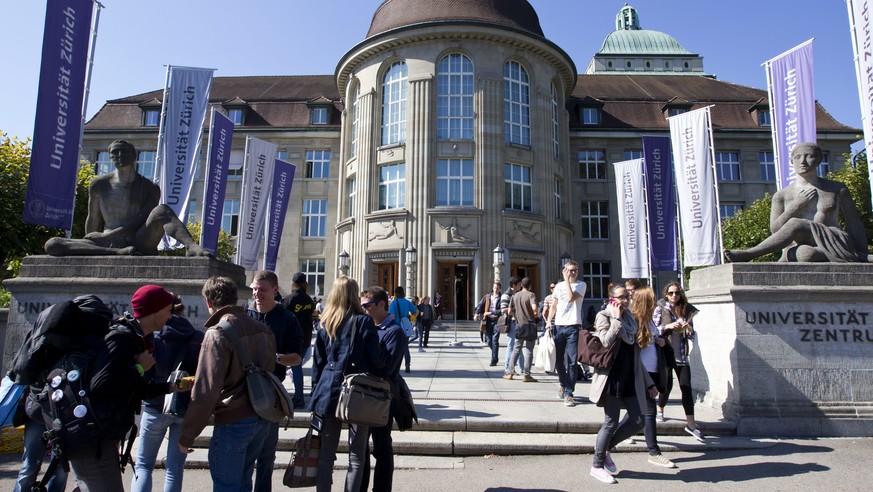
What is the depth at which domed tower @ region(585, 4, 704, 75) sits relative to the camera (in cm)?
8575

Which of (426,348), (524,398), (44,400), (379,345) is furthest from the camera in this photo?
(426,348)

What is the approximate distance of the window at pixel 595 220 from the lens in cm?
3373

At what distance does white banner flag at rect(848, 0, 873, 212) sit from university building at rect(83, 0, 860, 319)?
1703cm

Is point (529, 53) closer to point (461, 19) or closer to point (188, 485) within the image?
point (461, 19)

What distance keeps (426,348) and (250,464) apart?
13714 mm

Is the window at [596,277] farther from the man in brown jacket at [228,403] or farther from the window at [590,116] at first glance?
the man in brown jacket at [228,403]

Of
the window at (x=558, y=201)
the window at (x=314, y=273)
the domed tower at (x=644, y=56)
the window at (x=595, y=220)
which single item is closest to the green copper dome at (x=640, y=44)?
the domed tower at (x=644, y=56)

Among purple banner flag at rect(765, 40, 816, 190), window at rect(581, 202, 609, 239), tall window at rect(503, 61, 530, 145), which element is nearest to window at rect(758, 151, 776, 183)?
window at rect(581, 202, 609, 239)

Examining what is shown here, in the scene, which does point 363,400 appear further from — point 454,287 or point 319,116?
point 319,116

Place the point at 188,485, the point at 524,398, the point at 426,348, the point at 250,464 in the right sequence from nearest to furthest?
the point at 250,464
the point at 188,485
the point at 524,398
the point at 426,348

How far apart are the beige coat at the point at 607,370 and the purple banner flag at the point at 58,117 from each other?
26.4 ft

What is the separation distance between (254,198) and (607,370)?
14650 millimetres

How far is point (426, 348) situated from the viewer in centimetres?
1684

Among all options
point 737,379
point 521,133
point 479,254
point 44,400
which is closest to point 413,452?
point 44,400
